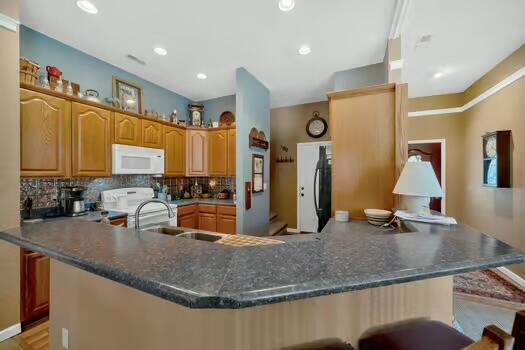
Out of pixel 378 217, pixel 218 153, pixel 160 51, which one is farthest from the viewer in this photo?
pixel 218 153

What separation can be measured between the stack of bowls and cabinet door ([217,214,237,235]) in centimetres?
221

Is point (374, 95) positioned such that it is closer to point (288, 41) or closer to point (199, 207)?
point (288, 41)

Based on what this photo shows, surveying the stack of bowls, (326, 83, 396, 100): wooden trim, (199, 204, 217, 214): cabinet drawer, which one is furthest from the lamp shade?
(199, 204, 217, 214): cabinet drawer

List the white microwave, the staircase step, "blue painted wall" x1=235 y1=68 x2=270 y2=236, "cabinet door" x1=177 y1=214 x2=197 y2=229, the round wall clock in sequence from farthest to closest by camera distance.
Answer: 1. the round wall clock
2. the staircase step
3. "cabinet door" x1=177 y1=214 x2=197 y2=229
4. "blue painted wall" x1=235 y1=68 x2=270 y2=236
5. the white microwave

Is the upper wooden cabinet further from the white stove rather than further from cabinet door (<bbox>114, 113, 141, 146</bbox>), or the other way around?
cabinet door (<bbox>114, 113, 141, 146</bbox>)

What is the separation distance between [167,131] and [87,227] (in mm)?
2805

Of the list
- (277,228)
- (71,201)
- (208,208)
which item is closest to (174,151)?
(208,208)

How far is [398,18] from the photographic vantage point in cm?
214

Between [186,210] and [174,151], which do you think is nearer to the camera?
[186,210]

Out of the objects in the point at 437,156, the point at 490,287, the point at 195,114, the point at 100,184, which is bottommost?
the point at 490,287

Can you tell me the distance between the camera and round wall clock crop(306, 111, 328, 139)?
4898mm

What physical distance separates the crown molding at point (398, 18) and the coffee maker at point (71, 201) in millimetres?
3810

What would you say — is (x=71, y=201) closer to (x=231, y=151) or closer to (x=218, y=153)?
(x=218, y=153)

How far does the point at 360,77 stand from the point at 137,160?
3.41 metres
